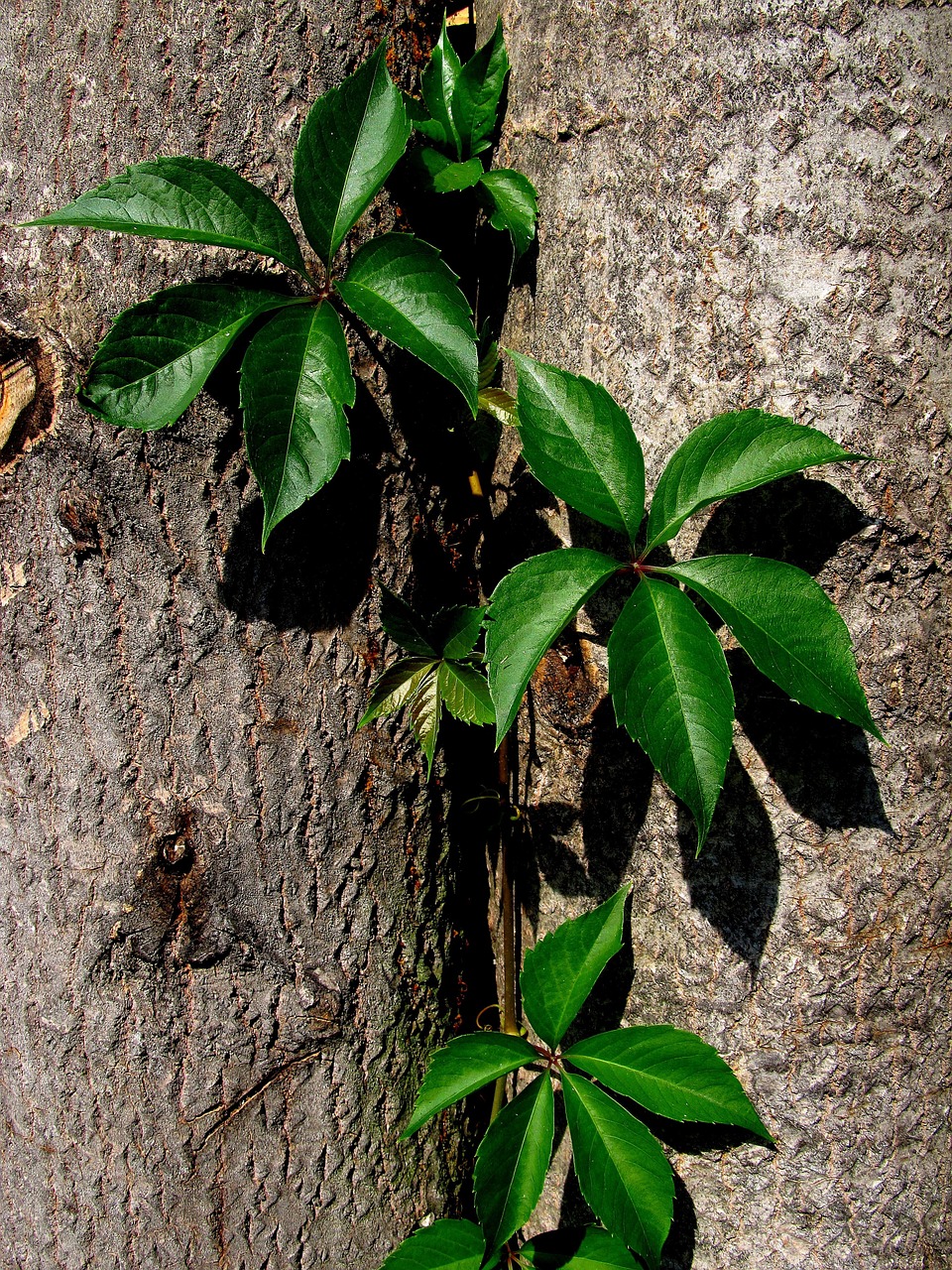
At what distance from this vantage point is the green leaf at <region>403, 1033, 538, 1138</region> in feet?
3.44

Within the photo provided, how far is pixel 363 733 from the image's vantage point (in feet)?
3.74

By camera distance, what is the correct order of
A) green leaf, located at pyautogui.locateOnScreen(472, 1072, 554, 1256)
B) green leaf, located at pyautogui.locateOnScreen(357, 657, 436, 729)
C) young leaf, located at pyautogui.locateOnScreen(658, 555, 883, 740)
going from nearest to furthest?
young leaf, located at pyautogui.locateOnScreen(658, 555, 883, 740), green leaf, located at pyautogui.locateOnScreen(472, 1072, 554, 1256), green leaf, located at pyautogui.locateOnScreen(357, 657, 436, 729)

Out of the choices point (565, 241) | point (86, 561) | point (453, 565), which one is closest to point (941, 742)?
point (453, 565)

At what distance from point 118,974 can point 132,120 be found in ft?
3.62

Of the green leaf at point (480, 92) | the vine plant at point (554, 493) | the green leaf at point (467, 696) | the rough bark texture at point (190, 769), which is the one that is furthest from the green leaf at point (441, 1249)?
the green leaf at point (480, 92)

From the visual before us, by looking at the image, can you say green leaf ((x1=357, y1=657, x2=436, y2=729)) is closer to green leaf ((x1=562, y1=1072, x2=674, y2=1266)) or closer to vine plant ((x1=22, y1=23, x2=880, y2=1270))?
vine plant ((x1=22, y1=23, x2=880, y2=1270))

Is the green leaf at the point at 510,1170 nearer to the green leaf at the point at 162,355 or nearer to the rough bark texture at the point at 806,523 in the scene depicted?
the rough bark texture at the point at 806,523

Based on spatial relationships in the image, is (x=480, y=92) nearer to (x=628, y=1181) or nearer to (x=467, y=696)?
(x=467, y=696)

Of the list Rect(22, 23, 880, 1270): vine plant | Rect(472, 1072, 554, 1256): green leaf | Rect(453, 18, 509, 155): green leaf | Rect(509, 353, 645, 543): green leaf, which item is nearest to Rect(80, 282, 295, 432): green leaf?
Rect(22, 23, 880, 1270): vine plant

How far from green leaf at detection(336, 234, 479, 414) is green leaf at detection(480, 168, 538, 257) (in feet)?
0.65

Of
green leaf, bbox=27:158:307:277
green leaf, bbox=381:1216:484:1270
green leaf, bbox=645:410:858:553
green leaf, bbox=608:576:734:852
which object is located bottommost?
green leaf, bbox=381:1216:484:1270

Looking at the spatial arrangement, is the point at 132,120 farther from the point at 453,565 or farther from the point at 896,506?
the point at 896,506

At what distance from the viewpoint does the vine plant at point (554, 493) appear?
91cm

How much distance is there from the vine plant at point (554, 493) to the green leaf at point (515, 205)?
0.19m
